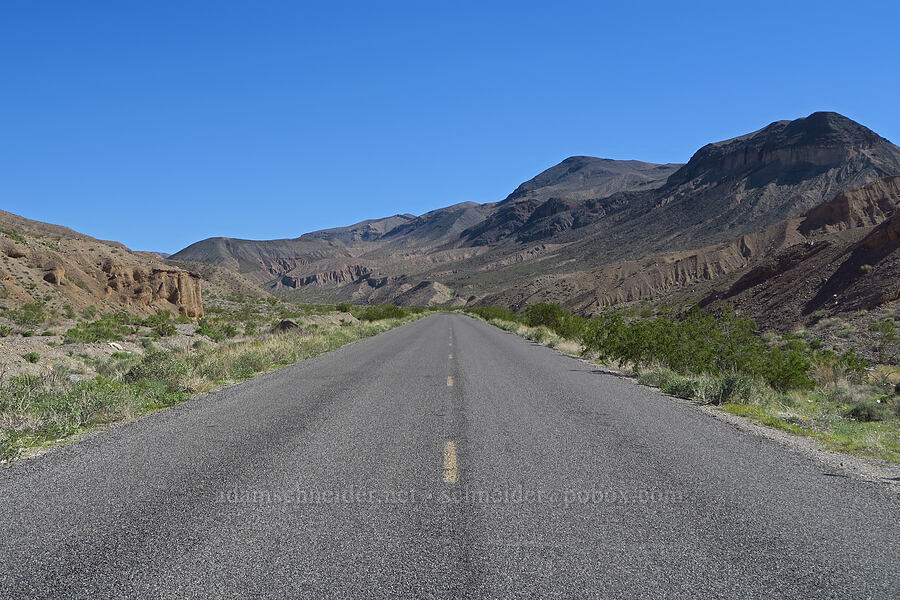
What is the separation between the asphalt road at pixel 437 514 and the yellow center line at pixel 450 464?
0.04 metres

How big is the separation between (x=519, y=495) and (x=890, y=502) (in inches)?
138

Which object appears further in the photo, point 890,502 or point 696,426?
point 696,426

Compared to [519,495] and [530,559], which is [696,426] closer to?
[519,495]

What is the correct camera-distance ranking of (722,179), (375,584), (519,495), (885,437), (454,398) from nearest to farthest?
(375,584), (519,495), (885,437), (454,398), (722,179)

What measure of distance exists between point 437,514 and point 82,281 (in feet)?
142

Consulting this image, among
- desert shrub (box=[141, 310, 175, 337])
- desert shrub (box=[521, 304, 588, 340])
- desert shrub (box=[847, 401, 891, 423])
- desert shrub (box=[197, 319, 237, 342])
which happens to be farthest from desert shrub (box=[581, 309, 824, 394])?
desert shrub (box=[141, 310, 175, 337])

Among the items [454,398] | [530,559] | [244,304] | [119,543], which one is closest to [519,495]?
[530,559]

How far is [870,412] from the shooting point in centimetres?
1111

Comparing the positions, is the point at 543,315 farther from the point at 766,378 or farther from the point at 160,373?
the point at 160,373

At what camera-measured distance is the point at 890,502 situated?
203 inches

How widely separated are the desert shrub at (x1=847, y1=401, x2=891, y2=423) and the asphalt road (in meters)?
4.86

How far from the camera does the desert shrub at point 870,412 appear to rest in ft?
35.9

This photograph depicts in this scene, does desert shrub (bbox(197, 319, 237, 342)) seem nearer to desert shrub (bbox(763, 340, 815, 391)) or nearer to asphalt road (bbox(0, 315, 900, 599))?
asphalt road (bbox(0, 315, 900, 599))

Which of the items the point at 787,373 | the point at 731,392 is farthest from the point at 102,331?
the point at 787,373
